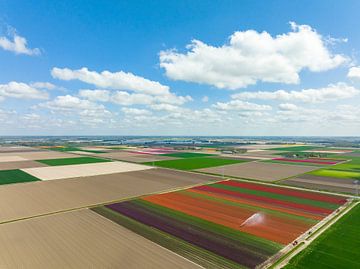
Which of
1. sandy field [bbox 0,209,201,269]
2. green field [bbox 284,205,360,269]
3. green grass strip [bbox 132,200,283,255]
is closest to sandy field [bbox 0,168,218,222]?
sandy field [bbox 0,209,201,269]

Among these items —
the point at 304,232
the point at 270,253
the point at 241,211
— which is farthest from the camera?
the point at 241,211

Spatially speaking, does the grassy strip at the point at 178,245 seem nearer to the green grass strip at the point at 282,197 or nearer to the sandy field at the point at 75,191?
the sandy field at the point at 75,191

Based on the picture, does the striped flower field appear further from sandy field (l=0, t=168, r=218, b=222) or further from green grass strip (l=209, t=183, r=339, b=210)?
sandy field (l=0, t=168, r=218, b=222)

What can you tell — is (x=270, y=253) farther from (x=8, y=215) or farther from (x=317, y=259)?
(x=8, y=215)

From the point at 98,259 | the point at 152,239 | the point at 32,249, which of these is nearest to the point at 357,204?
the point at 152,239

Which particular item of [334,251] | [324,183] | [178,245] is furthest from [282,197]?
[178,245]

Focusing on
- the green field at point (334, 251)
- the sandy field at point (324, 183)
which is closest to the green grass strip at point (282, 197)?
the green field at point (334, 251)
